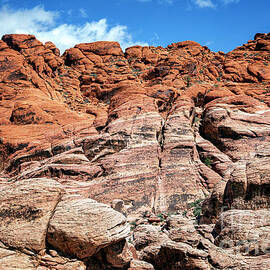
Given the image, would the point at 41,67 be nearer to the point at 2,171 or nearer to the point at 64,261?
the point at 2,171

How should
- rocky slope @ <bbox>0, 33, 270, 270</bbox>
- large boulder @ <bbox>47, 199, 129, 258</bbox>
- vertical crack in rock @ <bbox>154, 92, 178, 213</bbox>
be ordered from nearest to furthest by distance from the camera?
large boulder @ <bbox>47, 199, 129, 258</bbox>, rocky slope @ <bbox>0, 33, 270, 270</bbox>, vertical crack in rock @ <bbox>154, 92, 178, 213</bbox>

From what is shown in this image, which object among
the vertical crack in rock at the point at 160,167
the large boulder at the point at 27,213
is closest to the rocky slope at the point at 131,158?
the large boulder at the point at 27,213

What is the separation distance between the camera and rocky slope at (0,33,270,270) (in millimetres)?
9742

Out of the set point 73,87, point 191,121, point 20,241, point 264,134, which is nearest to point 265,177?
point 20,241

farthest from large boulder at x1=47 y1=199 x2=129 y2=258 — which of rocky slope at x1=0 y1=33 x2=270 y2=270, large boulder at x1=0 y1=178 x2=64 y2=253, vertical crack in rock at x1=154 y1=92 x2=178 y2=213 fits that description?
vertical crack in rock at x1=154 y1=92 x2=178 y2=213

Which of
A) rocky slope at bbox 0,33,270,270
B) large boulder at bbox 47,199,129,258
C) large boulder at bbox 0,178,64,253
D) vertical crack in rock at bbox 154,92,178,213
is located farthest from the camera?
vertical crack in rock at bbox 154,92,178,213

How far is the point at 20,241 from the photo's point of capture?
368 inches

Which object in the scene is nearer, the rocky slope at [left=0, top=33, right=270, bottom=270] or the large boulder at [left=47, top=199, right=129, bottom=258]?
the large boulder at [left=47, top=199, right=129, bottom=258]

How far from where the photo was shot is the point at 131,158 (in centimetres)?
2883

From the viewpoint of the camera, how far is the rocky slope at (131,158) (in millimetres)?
9742

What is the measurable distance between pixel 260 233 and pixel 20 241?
865 centimetres

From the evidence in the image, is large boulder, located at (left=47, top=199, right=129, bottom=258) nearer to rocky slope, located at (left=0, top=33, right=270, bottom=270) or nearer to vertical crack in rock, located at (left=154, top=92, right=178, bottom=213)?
rocky slope, located at (left=0, top=33, right=270, bottom=270)

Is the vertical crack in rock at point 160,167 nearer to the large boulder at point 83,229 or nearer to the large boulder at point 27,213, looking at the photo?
the large boulder at point 83,229

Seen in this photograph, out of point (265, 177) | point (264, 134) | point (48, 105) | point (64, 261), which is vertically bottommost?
point (64, 261)
